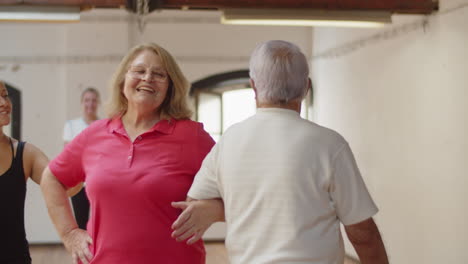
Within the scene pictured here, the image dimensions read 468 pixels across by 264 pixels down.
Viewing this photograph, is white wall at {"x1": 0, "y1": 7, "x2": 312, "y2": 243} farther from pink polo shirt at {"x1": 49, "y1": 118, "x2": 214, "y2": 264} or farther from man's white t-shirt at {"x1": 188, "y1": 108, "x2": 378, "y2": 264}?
man's white t-shirt at {"x1": 188, "y1": 108, "x2": 378, "y2": 264}

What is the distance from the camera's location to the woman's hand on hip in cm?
223

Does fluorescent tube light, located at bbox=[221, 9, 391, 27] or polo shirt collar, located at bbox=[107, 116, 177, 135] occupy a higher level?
fluorescent tube light, located at bbox=[221, 9, 391, 27]

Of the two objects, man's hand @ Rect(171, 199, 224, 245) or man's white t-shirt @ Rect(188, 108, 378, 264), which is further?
man's hand @ Rect(171, 199, 224, 245)

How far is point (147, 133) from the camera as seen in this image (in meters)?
2.23

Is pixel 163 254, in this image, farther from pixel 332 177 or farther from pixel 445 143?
pixel 445 143

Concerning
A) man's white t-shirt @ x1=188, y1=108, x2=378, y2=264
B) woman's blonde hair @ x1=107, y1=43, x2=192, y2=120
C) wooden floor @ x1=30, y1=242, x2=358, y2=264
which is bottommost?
wooden floor @ x1=30, y1=242, x2=358, y2=264

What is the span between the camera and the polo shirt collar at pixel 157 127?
2246 mm

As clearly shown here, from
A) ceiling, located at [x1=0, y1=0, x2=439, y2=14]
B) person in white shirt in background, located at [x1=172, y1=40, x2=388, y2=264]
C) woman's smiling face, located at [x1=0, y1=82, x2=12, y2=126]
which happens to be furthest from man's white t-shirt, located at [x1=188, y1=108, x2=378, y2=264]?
ceiling, located at [x1=0, y1=0, x2=439, y2=14]

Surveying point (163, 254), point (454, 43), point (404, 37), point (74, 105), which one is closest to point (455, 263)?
point (454, 43)

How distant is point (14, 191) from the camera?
2416 mm

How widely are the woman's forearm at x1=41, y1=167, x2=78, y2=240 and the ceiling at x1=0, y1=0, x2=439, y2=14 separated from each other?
2.76 metres

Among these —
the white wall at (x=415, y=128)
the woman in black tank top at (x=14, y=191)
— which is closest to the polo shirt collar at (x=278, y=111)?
the woman in black tank top at (x=14, y=191)

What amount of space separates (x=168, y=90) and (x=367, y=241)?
101 centimetres

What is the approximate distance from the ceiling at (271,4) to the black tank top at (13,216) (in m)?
2.71
